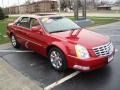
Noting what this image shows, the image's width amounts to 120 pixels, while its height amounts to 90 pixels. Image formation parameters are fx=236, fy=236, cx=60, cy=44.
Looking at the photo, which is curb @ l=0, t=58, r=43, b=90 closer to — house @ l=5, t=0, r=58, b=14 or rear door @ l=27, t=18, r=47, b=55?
rear door @ l=27, t=18, r=47, b=55

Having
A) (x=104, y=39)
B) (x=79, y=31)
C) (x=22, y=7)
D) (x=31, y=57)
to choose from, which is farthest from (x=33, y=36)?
(x=22, y=7)

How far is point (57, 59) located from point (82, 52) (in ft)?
3.03

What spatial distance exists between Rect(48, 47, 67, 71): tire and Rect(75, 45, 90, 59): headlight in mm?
479

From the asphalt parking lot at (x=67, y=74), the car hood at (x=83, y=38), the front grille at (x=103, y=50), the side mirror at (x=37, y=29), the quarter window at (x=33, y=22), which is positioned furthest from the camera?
the quarter window at (x=33, y=22)

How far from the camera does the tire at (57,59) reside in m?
6.18

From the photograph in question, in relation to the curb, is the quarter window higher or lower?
higher

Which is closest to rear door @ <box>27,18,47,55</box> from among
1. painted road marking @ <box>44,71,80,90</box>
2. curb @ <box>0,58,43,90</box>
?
curb @ <box>0,58,43,90</box>

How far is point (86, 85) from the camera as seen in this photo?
216 inches

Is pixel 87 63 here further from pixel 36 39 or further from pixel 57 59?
pixel 36 39

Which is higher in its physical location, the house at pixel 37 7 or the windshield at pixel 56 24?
the house at pixel 37 7

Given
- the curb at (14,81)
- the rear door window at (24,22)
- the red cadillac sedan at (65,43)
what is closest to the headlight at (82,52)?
the red cadillac sedan at (65,43)

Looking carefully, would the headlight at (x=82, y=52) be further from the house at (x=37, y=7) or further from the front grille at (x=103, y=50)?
the house at (x=37, y=7)

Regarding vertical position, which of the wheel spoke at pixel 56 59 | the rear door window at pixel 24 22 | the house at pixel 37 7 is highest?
the house at pixel 37 7

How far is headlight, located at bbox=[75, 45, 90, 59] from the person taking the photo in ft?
18.9
